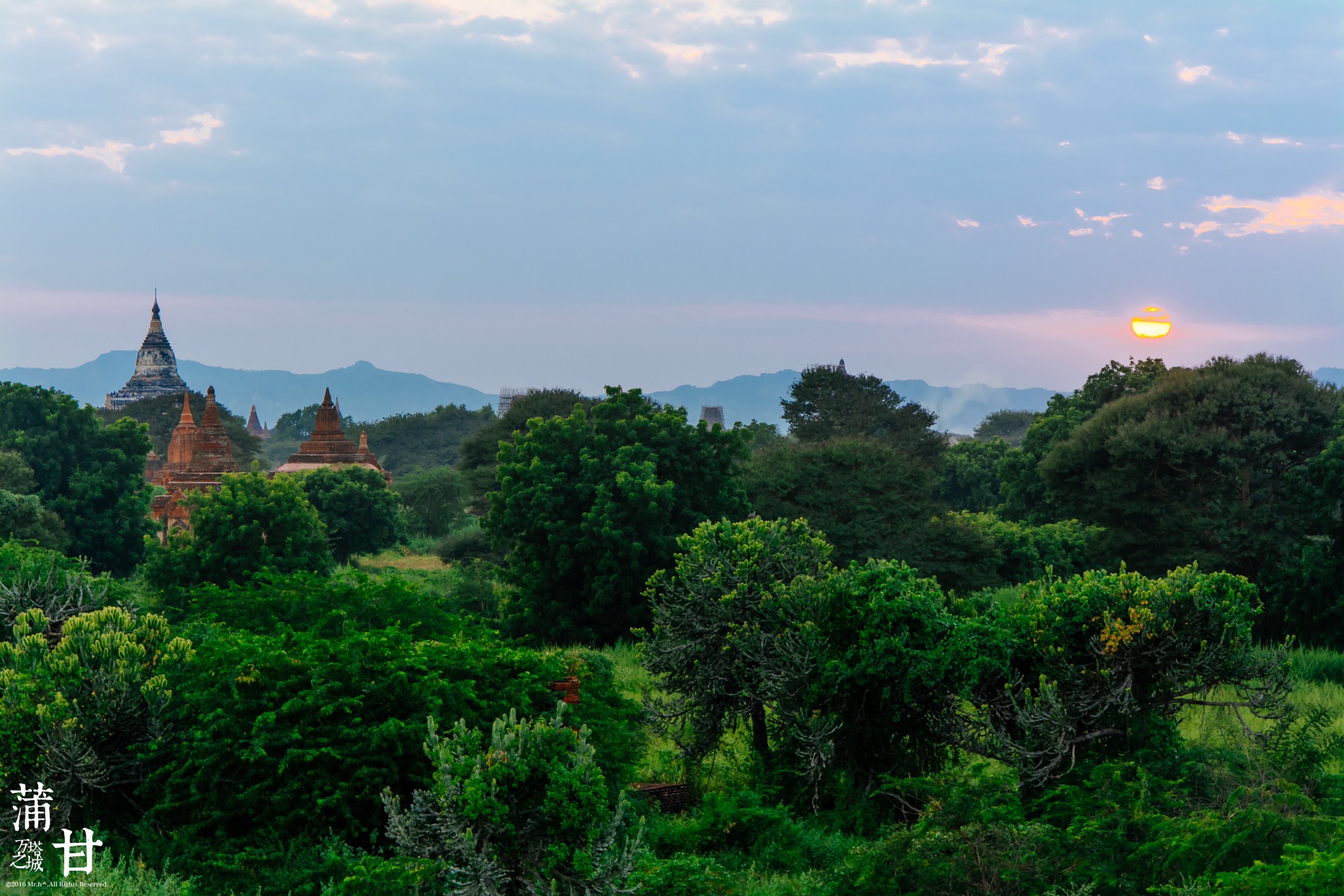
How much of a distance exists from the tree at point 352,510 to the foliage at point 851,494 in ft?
73.7

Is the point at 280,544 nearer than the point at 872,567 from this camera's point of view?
No

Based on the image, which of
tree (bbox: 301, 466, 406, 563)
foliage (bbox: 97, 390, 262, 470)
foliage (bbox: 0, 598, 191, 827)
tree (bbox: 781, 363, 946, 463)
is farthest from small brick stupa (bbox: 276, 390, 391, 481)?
foliage (bbox: 0, 598, 191, 827)

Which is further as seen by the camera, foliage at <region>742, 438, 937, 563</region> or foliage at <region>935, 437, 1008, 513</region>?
foliage at <region>935, 437, 1008, 513</region>

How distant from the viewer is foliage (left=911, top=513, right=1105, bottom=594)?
33.3 meters

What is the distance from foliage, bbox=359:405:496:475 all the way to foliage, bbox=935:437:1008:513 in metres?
53.7

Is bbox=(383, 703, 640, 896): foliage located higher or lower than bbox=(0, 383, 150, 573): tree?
lower

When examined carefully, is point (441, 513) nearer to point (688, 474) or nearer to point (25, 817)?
point (688, 474)

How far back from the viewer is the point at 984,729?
14789 millimetres

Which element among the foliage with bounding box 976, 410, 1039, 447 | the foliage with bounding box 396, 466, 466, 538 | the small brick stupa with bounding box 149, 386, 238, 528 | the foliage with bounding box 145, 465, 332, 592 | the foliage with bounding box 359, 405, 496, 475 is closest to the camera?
the foliage with bounding box 145, 465, 332, 592

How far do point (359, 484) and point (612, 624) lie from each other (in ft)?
85.4

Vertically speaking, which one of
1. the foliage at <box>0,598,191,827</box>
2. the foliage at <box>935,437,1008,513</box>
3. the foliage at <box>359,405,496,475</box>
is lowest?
the foliage at <box>0,598,191,827</box>

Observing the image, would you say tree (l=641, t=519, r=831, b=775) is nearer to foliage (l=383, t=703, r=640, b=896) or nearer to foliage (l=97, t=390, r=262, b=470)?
foliage (l=383, t=703, r=640, b=896)

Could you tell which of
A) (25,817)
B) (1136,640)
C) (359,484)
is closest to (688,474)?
(1136,640)

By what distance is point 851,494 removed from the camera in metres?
34.2
